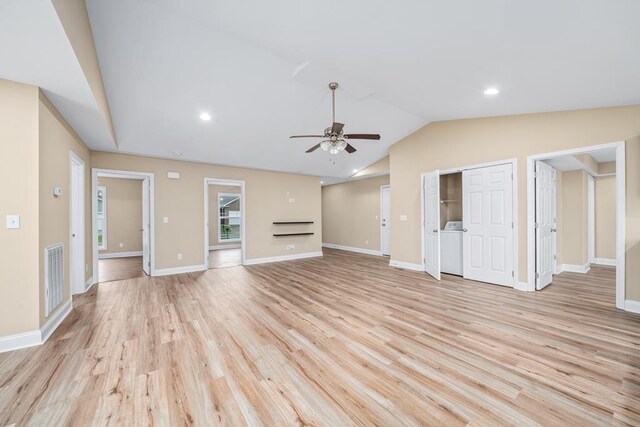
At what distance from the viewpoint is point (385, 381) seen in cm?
185

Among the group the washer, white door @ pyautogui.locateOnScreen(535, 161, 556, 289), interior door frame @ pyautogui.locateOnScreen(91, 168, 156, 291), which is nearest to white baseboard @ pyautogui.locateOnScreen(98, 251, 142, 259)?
interior door frame @ pyautogui.locateOnScreen(91, 168, 156, 291)

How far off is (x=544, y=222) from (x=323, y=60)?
4.35 meters

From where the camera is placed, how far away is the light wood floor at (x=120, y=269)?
516cm

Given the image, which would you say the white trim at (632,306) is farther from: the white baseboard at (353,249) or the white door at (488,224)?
the white baseboard at (353,249)

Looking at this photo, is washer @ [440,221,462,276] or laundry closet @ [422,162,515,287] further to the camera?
washer @ [440,221,462,276]

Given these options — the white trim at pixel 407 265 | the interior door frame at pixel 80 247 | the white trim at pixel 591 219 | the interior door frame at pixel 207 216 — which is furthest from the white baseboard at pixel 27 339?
the white trim at pixel 591 219

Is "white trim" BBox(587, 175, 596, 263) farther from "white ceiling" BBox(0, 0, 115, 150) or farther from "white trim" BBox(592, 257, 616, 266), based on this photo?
"white ceiling" BBox(0, 0, 115, 150)

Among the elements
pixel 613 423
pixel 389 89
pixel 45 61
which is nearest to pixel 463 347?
pixel 613 423

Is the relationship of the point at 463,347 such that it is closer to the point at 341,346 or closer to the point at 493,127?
the point at 341,346

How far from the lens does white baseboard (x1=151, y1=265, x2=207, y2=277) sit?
5291 mm

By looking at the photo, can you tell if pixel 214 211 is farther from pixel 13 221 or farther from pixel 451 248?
pixel 451 248

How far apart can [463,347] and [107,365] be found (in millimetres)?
3042

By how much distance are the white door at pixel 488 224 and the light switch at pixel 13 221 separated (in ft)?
19.7

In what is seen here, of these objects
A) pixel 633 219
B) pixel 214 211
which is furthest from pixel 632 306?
pixel 214 211
